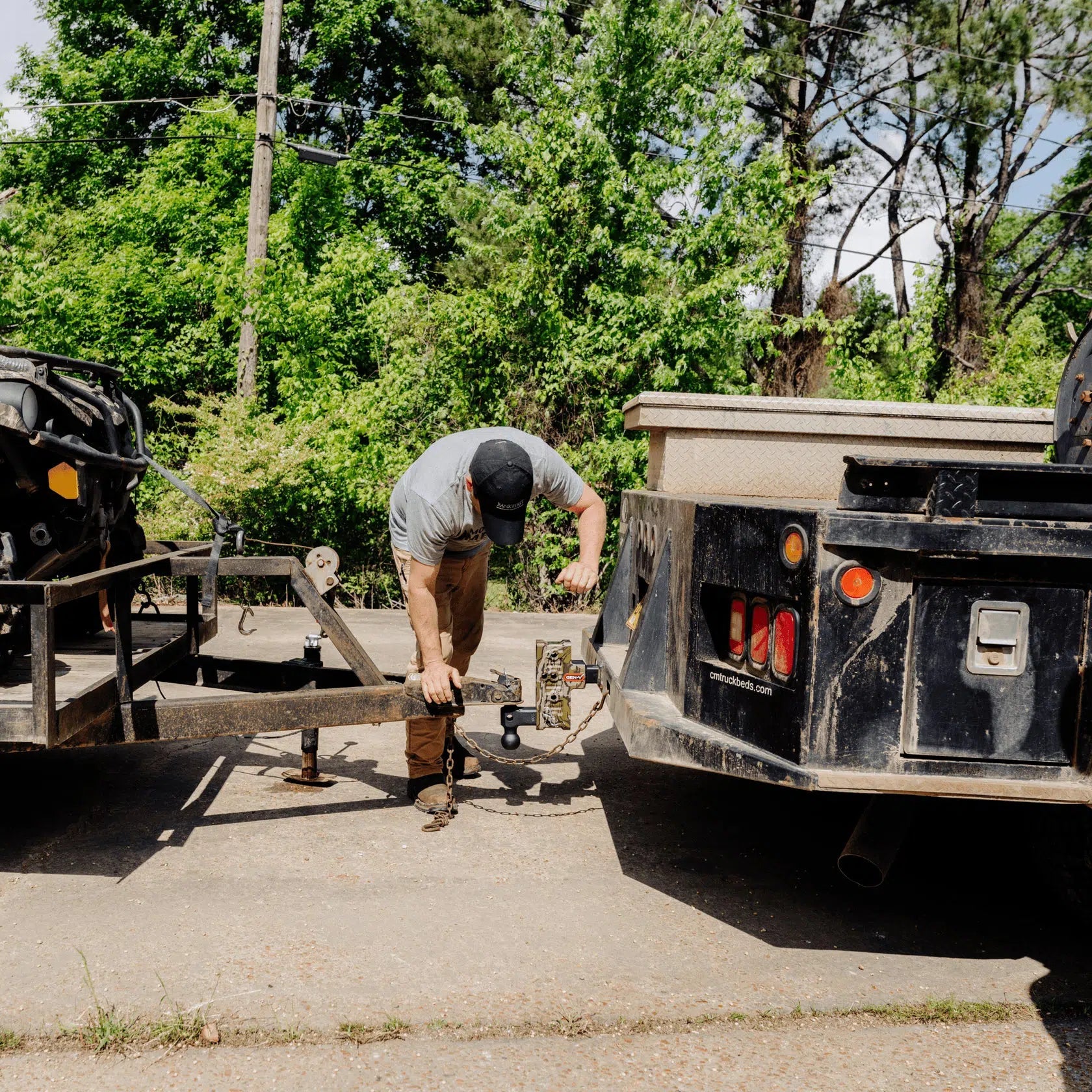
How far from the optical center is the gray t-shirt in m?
4.20

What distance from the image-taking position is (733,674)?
11.1 ft

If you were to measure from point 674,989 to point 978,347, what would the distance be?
20569 millimetres

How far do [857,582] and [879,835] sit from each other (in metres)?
0.90

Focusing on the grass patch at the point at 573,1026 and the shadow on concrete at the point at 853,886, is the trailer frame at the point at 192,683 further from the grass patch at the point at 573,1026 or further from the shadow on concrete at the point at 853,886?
the grass patch at the point at 573,1026

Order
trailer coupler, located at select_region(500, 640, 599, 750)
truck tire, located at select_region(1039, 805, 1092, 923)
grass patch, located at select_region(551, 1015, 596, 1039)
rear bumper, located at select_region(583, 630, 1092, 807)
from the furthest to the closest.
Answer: trailer coupler, located at select_region(500, 640, 599, 750)
truck tire, located at select_region(1039, 805, 1092, 923)
rear bumper, located at select_region(583, 630, 1092, 807)
grass patch, located at select_region(551, 1015, 596, 1039)

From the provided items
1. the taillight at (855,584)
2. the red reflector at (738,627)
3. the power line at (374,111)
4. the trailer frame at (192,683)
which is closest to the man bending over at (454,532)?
the trailer frame at (192,683)

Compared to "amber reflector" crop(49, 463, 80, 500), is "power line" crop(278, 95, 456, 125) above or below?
above

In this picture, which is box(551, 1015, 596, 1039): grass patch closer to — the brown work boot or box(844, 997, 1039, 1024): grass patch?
box(844, 997, 1039, 1024): grass patch

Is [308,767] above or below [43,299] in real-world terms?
below

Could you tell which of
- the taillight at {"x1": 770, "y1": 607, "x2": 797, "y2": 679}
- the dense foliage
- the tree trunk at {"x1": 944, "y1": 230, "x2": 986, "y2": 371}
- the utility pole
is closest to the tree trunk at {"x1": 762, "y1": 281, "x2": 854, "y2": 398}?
the dense foliage

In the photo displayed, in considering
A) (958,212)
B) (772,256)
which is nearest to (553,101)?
(772,256)

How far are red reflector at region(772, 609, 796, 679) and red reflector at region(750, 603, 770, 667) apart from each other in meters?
0.05

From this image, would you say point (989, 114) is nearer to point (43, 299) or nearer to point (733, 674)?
point (43, 299)

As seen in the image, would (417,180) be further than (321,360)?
Yes
